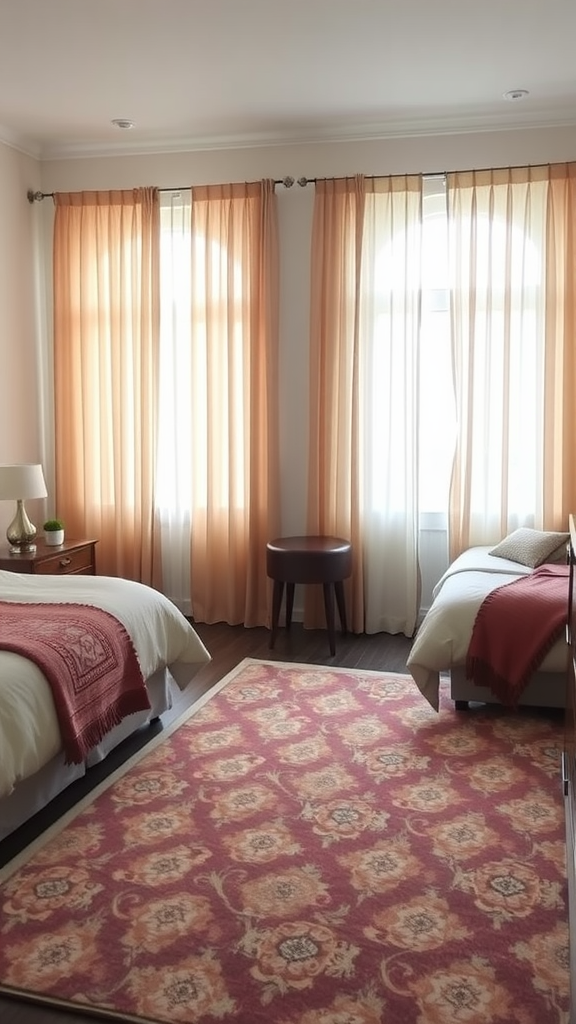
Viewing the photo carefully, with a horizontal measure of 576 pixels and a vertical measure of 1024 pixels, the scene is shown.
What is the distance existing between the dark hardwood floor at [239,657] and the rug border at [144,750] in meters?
0.03

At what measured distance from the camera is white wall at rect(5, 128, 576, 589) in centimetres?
499

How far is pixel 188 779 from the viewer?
3.16 m

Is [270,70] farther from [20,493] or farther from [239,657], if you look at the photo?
[239,657]

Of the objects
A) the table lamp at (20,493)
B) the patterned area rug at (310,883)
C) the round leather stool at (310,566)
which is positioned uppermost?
the table lamp at (20,493)

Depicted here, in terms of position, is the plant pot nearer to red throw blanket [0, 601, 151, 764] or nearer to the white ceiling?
red throw blanket [0, 601, 151, 764]

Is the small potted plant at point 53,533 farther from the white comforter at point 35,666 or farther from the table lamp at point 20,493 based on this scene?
the white comforter at point 35,666

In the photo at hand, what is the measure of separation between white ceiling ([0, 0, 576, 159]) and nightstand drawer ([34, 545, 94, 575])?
248 centimetres

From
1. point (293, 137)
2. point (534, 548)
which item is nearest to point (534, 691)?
point (534, 548)

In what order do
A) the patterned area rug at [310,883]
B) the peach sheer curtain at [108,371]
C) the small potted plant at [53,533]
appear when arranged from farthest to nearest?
1. the peach sheer curtain at [108,371]
2. the small potted plant at [53,533]
3. the patterned area rug at [310,883]

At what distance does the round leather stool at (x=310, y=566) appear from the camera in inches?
186

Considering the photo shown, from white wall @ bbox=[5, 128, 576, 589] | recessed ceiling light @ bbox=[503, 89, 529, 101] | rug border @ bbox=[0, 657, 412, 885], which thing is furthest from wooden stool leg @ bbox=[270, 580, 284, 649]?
recessed ceiling light @ bbox=[503, 89, 529, 101]

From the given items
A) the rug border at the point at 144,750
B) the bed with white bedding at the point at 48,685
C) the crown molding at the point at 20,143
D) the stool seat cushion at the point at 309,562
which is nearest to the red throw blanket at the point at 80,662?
the bed with white bedding at the point at 48,685

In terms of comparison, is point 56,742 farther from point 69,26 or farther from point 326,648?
point 69,26

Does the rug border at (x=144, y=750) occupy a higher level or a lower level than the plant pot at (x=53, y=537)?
lower
